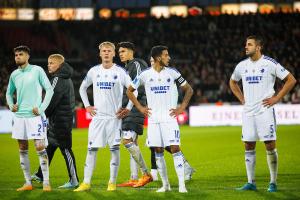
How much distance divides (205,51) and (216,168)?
27784 mm

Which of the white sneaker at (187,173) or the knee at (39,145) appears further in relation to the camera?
the white sneaker at (187,173)

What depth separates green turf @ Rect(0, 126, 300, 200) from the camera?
10.9m

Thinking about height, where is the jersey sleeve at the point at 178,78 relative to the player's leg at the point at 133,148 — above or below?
above

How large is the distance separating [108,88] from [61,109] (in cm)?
142

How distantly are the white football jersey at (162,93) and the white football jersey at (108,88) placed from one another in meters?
0.54

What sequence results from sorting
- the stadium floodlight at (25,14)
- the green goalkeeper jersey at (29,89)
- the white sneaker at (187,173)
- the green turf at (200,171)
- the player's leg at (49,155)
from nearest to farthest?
1. the green turf at (200,171)
2. the green goalkeeper jersey at (29,89)
3. the player's leg at (49,155)
4. the white sneaker at (187,173)
5. the stadium floodlight at (25,14)

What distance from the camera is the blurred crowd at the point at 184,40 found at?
128ft

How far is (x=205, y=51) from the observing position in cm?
4278

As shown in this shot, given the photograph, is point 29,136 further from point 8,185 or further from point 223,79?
point 223,79

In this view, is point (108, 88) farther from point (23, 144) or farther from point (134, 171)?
point (134, 171)

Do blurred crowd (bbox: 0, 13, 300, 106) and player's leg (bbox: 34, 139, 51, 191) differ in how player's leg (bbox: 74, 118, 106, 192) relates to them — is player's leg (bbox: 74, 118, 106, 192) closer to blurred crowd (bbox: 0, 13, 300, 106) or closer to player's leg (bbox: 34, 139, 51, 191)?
player's leg (bbox: 34, 139, 51, 191)

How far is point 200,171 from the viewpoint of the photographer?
14.9 metres

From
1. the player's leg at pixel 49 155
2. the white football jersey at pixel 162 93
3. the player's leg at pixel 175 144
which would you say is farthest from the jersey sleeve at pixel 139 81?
the player's leg at pixel 49 155

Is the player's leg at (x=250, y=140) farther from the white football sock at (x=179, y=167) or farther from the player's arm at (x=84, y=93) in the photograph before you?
the player's arm at (x=84, y=93)
